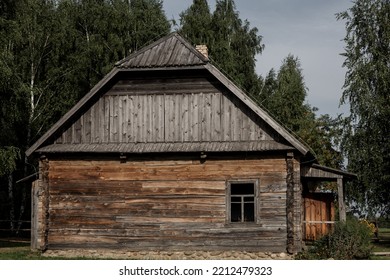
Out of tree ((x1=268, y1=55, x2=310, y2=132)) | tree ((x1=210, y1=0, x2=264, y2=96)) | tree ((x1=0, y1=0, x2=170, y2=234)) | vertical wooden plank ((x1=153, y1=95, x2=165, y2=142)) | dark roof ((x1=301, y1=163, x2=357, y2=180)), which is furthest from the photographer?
tree ((x1=268, y1=55, x2=310, y2=132))

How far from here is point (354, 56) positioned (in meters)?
29.5

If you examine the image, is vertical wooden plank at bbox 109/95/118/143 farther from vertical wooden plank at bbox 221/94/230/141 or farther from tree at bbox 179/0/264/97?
tree at bbox 179/0/264/97

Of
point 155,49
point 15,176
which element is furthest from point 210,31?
point 155,49

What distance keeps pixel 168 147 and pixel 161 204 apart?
182 centimetres

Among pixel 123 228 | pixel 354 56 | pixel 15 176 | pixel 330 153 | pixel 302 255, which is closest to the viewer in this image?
pixel 302 255

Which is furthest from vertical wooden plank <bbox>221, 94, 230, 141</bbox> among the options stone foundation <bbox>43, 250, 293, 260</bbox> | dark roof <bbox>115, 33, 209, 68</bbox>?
stone foundation <bbox>43, 250, 293, 260</bbox>

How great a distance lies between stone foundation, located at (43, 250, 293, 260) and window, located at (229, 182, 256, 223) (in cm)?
111

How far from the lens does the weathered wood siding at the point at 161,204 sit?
18.6 m

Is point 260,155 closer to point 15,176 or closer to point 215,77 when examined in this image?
point 215,77

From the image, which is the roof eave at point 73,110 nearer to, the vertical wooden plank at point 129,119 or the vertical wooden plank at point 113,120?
the vertical wooden plank at point 113,120

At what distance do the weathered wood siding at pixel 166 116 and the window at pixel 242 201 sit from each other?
5.07 ft

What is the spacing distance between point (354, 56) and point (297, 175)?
507 inches

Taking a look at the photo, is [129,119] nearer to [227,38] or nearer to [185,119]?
[185,119]

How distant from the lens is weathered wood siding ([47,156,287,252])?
1858cm
